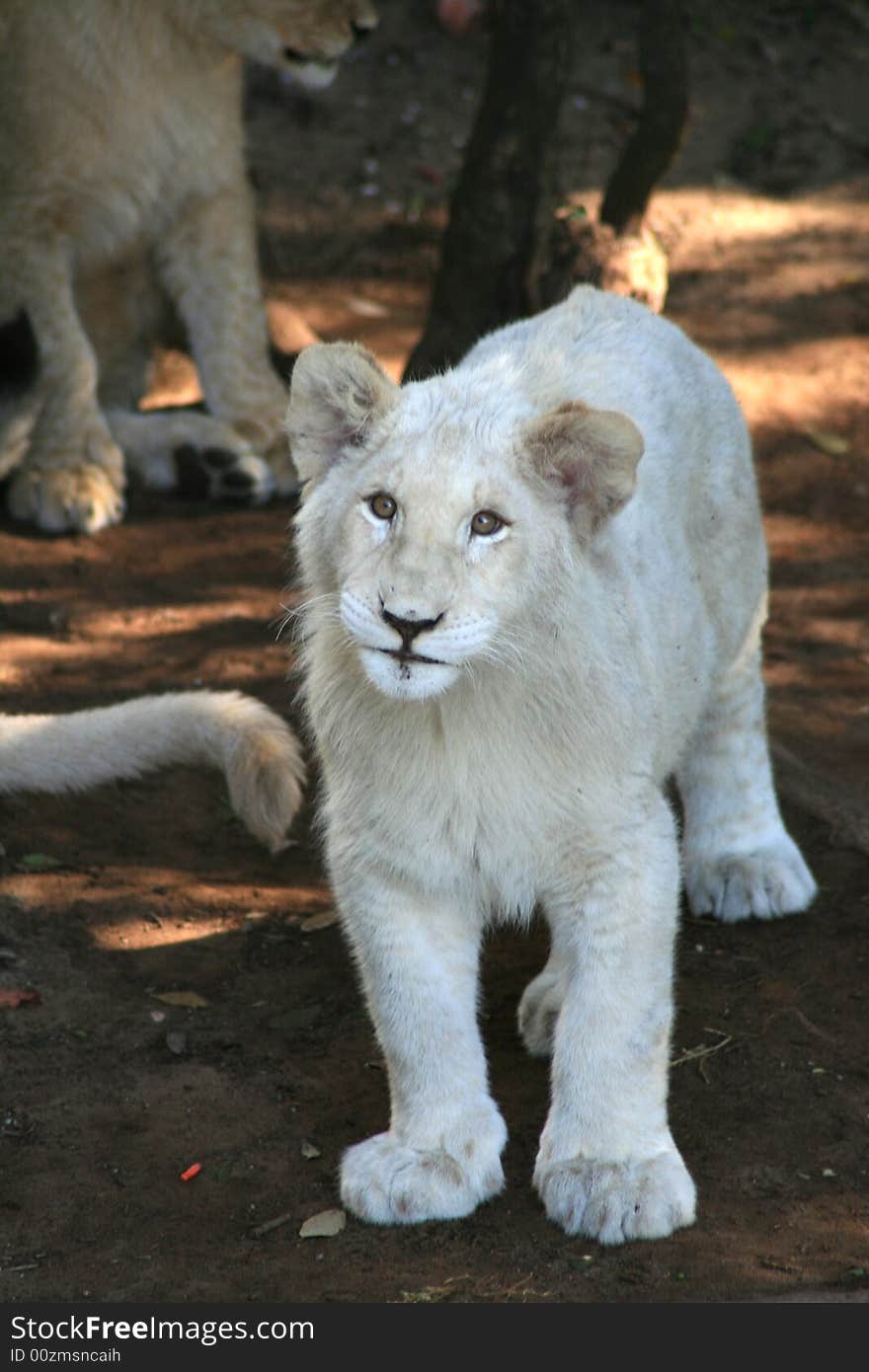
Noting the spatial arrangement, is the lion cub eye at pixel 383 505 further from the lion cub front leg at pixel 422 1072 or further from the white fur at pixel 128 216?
the white fur at pixel 128 216

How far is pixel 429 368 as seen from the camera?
7629 millimetres

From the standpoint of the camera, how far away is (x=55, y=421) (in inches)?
293

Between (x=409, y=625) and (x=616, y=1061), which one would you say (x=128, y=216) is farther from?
(x=616, y=1061)

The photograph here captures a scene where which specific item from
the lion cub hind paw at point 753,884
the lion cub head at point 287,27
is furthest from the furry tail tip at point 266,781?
the lion cub head at point 287,27

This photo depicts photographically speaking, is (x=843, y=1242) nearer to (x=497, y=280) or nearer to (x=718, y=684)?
(x=718, y=684)

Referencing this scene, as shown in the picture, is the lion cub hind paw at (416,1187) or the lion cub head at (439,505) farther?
the lion cub hind paw at (416,1187)

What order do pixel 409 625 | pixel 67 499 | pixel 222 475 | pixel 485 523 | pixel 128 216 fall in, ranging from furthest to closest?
pixel 222 475
pixel 128 216
pixel 67 499
pixel 485 523
pixel 409 625

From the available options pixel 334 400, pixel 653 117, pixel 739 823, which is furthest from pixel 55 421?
pixel 334 400

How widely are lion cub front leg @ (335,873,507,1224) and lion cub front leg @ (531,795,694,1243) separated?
0.50 feet

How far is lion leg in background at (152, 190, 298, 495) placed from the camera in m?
7.85

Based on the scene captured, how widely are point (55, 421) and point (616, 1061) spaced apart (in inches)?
179

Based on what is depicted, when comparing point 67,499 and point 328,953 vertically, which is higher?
point 67,499

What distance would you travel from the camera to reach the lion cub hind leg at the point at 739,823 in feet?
16.5

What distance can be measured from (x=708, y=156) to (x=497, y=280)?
114 inches
